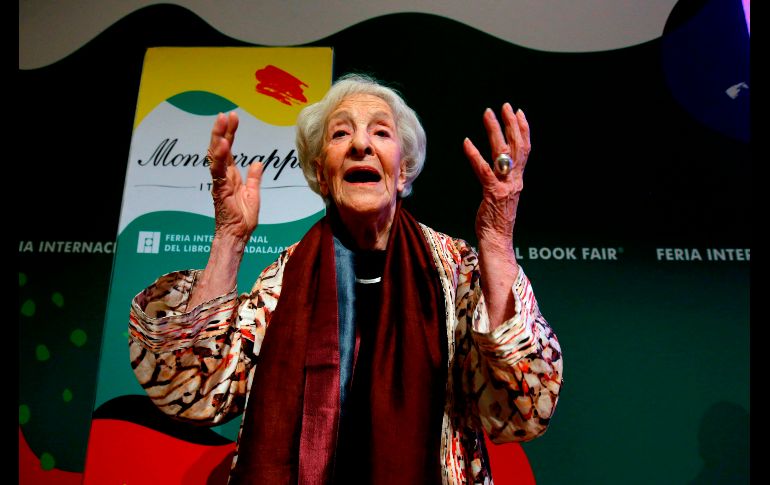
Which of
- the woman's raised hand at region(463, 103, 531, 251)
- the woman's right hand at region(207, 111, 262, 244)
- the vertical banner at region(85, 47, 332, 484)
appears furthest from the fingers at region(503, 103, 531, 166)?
the vertical banner at region(85, 47, 332, 484)

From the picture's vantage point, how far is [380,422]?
3.00 ft

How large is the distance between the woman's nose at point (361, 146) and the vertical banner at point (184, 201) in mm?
743

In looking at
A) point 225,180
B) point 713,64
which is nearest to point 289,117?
point 225,180

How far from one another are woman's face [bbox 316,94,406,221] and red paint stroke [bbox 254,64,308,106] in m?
0.77

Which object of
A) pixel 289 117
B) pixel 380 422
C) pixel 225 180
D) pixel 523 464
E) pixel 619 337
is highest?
pixel 289 117

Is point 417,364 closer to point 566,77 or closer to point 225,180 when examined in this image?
point 225,180

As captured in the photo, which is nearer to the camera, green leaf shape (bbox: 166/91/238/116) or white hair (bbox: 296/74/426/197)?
white hair (bbox: 296/74/426/197)

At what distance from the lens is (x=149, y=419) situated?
176 cm

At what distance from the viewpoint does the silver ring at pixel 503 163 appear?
0.88 meters

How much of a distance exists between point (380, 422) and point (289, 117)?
1.36 meters

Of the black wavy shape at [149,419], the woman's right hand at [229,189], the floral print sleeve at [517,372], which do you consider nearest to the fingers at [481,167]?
the floral print sleeve at [517,372]

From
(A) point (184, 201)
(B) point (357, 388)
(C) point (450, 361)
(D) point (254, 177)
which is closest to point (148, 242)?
(A) point (184, 201)

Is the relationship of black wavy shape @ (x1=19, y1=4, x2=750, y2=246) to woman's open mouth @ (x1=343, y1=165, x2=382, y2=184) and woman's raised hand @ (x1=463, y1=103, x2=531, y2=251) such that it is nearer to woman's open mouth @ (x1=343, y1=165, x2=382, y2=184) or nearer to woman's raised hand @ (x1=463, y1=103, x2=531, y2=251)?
woman's open mouth @ (x1=343, y1=165, x2=382, y2=184)

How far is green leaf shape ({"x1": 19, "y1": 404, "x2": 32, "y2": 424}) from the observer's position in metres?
2.12
